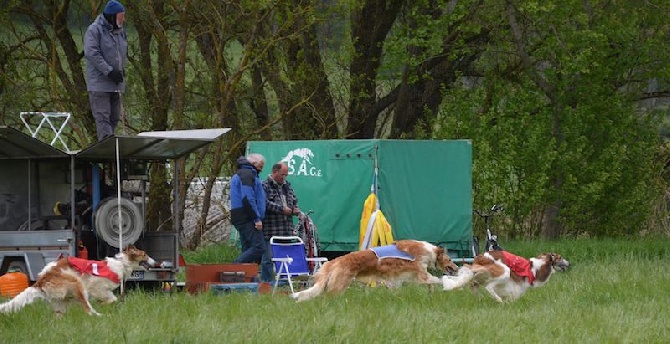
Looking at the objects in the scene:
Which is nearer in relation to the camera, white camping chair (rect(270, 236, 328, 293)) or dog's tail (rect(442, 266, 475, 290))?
dog's tail (rect(442, 266, 475, 290))

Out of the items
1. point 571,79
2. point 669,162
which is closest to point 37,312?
point 571,79

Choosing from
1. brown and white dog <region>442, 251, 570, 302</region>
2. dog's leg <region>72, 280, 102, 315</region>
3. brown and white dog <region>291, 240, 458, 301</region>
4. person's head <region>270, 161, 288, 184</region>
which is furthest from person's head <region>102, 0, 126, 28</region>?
brown and white dog <region>442, 251, 570, 302</region>

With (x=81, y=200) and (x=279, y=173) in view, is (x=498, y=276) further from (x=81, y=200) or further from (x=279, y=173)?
(x=81, y=200)

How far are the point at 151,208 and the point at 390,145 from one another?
673cm

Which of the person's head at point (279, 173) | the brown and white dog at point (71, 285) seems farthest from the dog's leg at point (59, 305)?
the person's head at point (279, 173)

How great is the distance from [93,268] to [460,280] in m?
4.12

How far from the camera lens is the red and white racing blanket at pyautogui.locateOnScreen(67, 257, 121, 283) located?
13422 millimetres

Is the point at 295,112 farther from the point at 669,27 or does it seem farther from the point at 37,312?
the point at 37,312

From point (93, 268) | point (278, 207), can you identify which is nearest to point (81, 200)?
point (93, 268)

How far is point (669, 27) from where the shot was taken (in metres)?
27.2

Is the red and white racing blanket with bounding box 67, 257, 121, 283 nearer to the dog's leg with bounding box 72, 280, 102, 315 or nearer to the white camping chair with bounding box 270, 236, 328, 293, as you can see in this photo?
the dog's leg with bounding box 72, 280, 102, 315

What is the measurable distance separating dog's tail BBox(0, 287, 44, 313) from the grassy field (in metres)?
0.11

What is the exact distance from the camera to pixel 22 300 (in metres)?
12.6

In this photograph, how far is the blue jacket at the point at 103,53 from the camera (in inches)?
639
